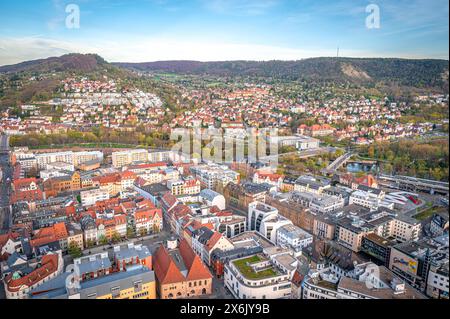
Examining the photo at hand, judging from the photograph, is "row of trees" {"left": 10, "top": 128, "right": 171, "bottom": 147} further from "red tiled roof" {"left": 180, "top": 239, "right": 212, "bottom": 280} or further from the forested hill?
"red tiled roof" {"left": 180, "top": 239, "right": 212, "bottom": 280}

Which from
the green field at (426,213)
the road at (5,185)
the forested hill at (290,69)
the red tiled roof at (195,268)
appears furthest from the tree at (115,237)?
the forested hill at (290,69)

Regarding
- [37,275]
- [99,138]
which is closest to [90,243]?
[37,275]

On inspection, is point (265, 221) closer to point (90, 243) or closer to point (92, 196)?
point (90, 243)

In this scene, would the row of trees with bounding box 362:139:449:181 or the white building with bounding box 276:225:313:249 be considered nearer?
the white building with bounding box 276:225:313:249

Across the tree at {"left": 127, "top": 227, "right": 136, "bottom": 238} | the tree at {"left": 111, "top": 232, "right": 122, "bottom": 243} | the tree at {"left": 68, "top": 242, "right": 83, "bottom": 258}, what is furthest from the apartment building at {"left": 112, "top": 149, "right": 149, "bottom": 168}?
the tree at {"left": 68, "top": 242, "right": 83, "bottom": 258}

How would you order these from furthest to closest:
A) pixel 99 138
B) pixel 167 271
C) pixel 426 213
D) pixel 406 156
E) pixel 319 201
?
pixel 99 138, pixel 406 156, pixel 426 213, pixel 319 201, pixel 167 271
